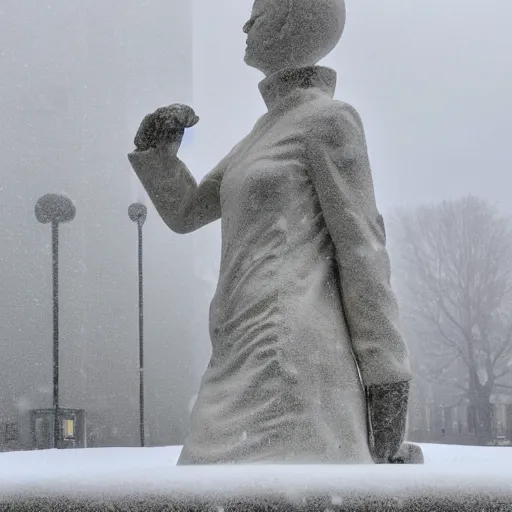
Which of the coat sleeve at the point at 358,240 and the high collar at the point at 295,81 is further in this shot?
the high collar at the point at 295,81

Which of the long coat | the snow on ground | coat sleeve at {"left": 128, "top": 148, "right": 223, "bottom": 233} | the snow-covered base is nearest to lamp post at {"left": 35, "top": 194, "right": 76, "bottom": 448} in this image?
the snow on ground

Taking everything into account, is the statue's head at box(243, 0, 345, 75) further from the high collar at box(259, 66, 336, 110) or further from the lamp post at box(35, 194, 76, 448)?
the lamp post at box(35, 194, 76, 448)

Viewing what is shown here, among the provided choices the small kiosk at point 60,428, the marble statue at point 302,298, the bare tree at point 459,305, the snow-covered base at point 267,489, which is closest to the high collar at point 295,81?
the marble statue at point 302,298

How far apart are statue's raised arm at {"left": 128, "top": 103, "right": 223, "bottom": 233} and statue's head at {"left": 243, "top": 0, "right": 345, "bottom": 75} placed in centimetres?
13

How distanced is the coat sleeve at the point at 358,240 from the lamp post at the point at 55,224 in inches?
61.3

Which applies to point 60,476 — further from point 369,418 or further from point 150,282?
point 150,282

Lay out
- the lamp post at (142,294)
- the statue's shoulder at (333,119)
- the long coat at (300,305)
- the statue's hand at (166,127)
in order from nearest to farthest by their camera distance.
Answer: the long coat at (300,305) < the statue's shoulder at (333,119) < the statue's hand at (166,127) < the lamp post at (142,294)

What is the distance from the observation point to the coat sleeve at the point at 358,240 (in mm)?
1070

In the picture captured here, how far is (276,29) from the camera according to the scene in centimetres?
122

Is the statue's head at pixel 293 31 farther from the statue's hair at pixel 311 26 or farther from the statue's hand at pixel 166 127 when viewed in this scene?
the statue's hand at pixel 166 127

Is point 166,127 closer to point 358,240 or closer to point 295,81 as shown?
point 295,81

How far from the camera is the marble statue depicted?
1.02m

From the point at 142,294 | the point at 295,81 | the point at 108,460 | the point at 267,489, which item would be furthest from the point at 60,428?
the point at 267,489

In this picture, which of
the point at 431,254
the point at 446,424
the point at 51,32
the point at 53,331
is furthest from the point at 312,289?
the point at 431,254
